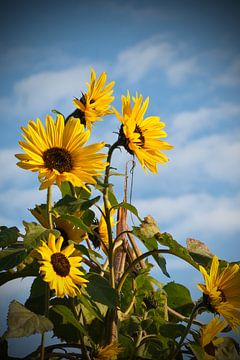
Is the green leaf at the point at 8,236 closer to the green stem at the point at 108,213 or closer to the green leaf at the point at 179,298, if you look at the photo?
the green stem at the point at 108,213

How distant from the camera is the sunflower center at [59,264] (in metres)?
0.51

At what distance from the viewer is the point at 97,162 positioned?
0.53m

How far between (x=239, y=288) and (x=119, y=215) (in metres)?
0.32

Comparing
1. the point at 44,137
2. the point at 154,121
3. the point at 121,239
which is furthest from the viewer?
the point at 121,239

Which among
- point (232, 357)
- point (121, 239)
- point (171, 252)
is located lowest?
point (232, 357)

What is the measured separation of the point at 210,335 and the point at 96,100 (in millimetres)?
344

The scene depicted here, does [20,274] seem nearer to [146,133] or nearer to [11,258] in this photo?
[11,258]

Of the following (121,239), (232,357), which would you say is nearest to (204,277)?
(232,357)

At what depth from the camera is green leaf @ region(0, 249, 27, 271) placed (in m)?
0.50

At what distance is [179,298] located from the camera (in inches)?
32.3

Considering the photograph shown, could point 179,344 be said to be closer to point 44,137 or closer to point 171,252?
point 171,252

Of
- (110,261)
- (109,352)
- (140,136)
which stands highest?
(140,136)

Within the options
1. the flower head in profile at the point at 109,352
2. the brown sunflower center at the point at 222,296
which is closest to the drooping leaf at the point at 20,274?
the flower head in profile at the point at 109,352

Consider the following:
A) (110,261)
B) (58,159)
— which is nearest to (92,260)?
(110,261)
